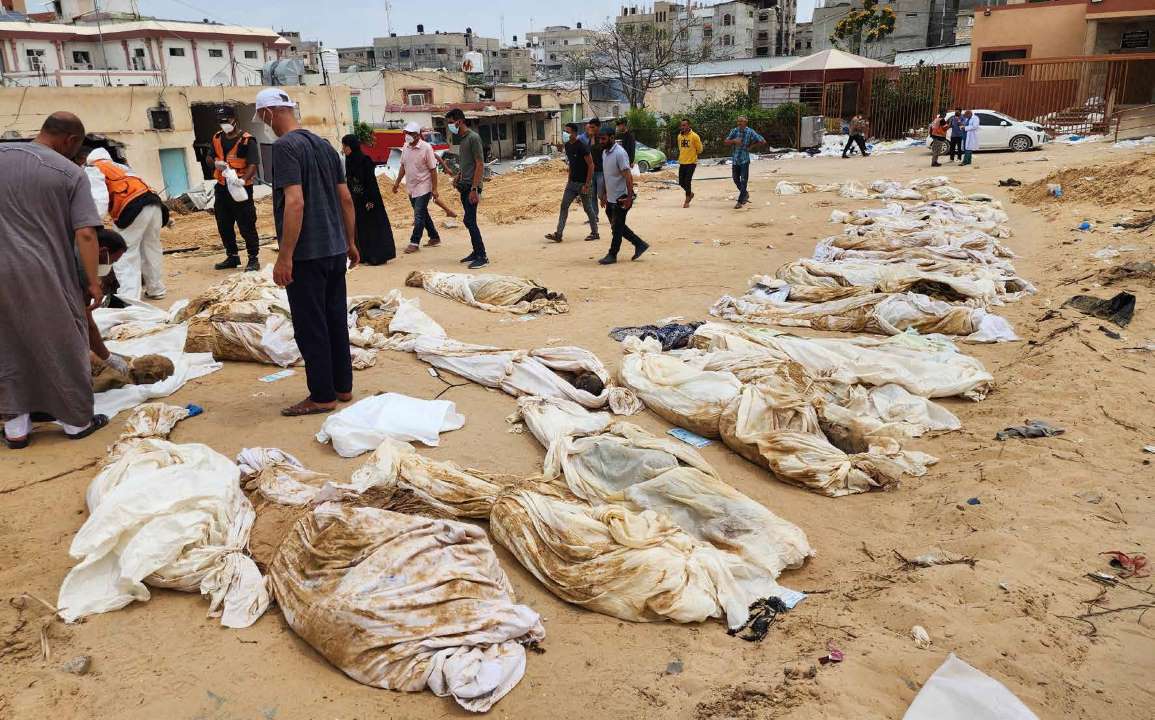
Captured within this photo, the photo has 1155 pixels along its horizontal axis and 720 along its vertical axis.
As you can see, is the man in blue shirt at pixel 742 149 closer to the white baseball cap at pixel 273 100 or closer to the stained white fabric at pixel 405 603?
the white baseball cap at pixel 273 100

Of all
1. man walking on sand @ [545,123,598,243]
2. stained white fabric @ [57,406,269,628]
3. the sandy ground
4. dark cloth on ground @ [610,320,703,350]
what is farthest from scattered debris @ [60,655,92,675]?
man walking on sand @ [545,123,598,243]

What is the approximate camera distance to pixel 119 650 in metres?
2.52

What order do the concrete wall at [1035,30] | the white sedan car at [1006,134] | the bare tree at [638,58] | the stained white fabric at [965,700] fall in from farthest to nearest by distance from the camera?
the bare tree at [638,58] < the concrete wall at [1035,30] < the white sedan car at [1006,134] < the stained white fabric at [965,700]

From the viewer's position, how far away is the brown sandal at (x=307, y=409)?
4.45m

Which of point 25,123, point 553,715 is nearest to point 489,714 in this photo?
point 553,715

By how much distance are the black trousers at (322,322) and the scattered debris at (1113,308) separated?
222 inches

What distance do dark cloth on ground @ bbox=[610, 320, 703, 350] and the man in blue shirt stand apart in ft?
25.7

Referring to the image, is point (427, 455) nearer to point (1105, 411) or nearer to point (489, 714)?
point (489, 714)

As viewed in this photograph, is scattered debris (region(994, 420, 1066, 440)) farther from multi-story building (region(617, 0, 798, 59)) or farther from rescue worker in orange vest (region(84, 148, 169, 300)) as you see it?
multi-story building (region(617, 0, 798, 59))

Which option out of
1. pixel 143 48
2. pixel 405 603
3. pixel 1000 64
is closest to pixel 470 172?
pixel 405 603

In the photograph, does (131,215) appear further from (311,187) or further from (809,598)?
(809,598)

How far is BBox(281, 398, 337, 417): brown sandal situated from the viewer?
445 cm

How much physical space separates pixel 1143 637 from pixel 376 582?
2525mm

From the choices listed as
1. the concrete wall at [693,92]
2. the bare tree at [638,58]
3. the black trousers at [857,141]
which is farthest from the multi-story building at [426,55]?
the black trousers at [857,141]
